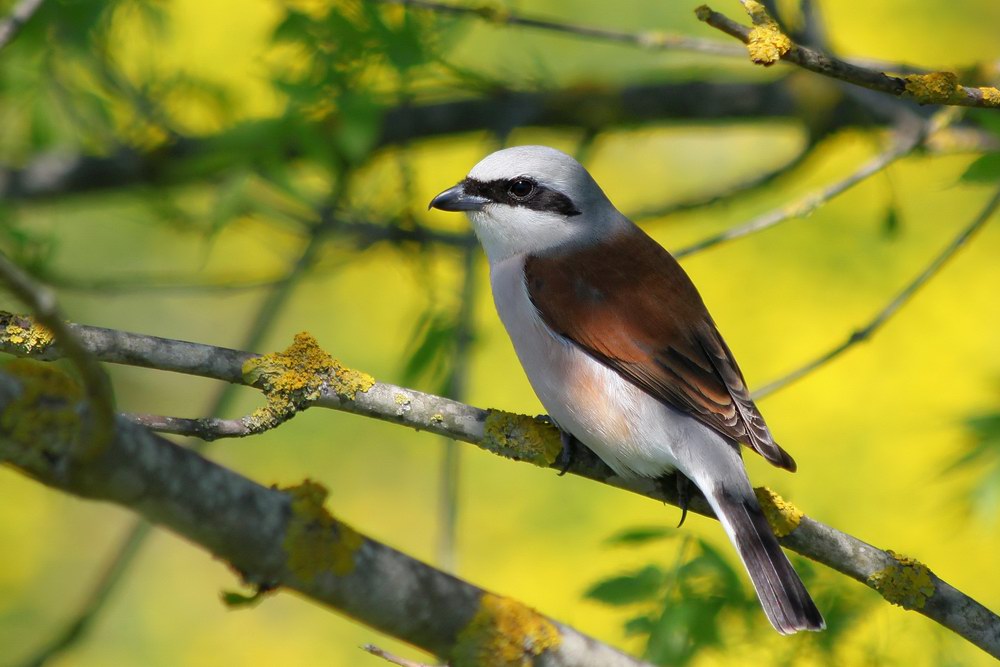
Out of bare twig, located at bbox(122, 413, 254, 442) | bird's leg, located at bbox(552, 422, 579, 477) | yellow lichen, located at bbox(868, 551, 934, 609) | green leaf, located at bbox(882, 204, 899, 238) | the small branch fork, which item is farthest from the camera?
green leaf, located at bbox(882, 204, 899, 238)

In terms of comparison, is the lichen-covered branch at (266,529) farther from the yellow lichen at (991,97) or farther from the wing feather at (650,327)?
the yellow lichen at (991,97)

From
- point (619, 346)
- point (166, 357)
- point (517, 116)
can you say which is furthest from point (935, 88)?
point (517, 116)

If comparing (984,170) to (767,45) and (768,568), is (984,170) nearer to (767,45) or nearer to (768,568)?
(767,45)

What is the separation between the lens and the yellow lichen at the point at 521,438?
2.79m

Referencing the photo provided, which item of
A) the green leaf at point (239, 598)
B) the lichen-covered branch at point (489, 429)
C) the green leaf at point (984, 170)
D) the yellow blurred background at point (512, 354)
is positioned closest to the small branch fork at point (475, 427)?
the lichen-covered branch at point (489, 429)

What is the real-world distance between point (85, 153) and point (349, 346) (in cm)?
188

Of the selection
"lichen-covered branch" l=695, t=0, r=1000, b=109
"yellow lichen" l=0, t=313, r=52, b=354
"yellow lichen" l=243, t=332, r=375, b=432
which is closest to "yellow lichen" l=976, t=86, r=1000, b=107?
"lichen-covered branch" l=695, t=0, r=1000, b=109

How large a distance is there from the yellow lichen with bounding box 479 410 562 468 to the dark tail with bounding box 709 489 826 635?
0.51 meters

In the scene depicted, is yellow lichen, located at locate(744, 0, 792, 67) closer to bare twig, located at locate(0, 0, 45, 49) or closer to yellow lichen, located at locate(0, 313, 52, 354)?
yellow lichen, located at locate(0, 313, 52, 354)

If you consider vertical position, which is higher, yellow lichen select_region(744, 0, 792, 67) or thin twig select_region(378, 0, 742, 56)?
thin twig select_region(378, 0, 742, 56)

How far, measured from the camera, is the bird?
9.98 ft

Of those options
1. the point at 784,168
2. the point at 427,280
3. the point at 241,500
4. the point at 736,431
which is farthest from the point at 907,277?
the point at 241,500

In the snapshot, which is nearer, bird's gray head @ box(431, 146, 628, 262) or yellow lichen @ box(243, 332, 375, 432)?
yellow lichen @ box(243, 332, 375, 432)

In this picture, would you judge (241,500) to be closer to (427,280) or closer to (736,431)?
(736,431)
